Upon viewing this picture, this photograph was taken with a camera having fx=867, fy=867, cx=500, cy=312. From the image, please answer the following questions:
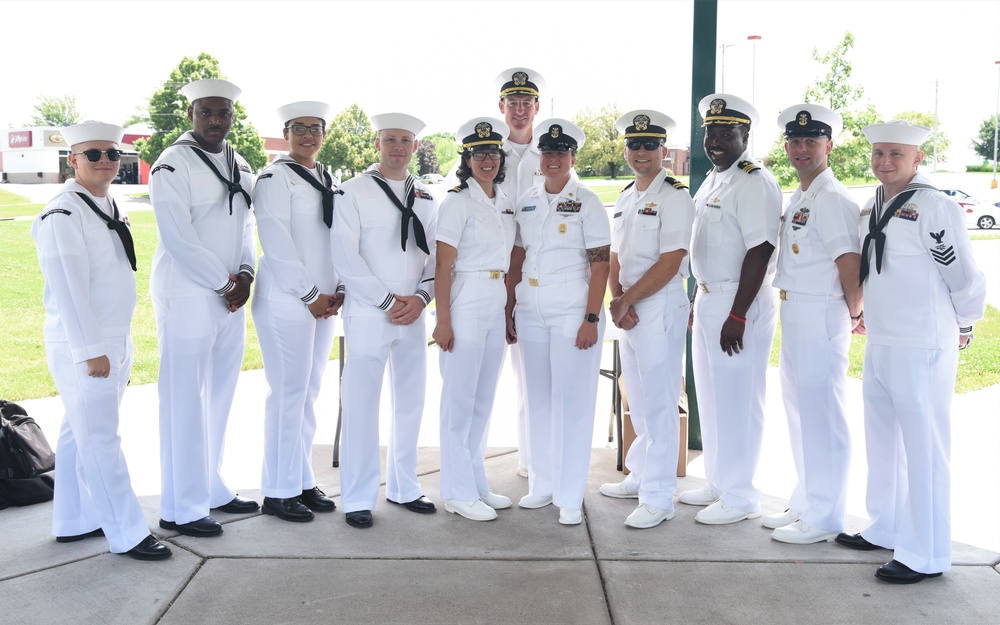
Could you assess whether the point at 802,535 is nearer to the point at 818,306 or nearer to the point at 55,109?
the point at 818,306

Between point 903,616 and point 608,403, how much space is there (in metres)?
3.79

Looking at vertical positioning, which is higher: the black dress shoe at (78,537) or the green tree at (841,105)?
the green tree at (841,105)

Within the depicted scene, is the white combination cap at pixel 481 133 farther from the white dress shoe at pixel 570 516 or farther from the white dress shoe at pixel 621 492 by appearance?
the white dress shoe at pixel 621 492

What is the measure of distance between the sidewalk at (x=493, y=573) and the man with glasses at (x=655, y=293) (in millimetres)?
301

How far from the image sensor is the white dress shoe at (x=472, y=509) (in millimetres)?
4461

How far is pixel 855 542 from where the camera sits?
A: 160 inches

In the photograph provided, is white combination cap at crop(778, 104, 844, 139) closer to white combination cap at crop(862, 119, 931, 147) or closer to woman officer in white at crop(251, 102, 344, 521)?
white combination cap at crop(862, 119, 931, 147)

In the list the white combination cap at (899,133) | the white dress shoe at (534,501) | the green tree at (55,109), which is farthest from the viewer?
the green tree at (55,109)

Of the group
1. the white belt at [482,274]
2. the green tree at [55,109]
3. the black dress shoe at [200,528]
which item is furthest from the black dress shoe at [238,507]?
the green tree at [55,109]

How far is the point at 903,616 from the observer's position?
11.0 feet

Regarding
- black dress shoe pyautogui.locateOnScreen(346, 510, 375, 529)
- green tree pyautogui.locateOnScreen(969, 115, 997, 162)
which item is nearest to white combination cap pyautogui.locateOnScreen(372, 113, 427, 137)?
black dress shoe pyautogui.locateOnScreen(346, 510, 375, 529)

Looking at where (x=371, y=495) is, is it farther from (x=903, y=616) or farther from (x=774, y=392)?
(x=774, y=392)

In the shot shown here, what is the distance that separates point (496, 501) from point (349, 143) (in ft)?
85.3

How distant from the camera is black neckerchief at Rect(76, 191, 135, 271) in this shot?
3.76 m
